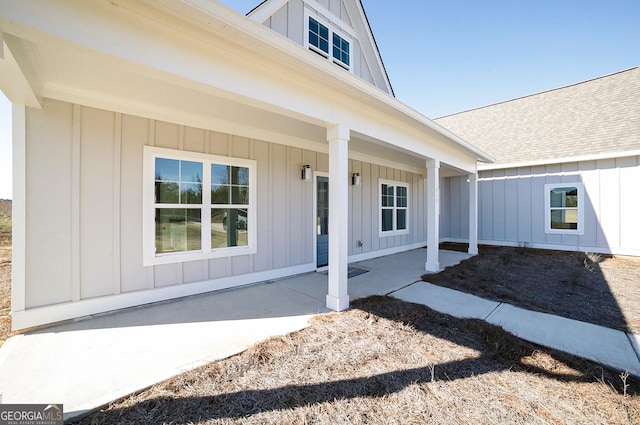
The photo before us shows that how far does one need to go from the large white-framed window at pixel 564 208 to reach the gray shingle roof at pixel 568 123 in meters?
1.05

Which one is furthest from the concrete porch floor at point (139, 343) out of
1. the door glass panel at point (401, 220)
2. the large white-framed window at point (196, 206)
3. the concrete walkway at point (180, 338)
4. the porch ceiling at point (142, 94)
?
the door glass panel at point (401, 220)

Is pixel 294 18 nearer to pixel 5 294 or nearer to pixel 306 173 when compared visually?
pixel 306 173

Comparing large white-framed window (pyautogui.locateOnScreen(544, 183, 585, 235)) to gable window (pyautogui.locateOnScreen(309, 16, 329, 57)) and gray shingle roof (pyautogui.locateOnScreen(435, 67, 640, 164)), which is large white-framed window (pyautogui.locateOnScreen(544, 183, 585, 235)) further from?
gable window (pyautogui.locateOnScreen(309, 16, 329, 57))

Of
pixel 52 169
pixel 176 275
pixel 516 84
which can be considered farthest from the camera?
pixel 516 84

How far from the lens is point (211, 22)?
7.17 feet

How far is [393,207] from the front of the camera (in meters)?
8.25

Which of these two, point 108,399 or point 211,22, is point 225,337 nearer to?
point 108,399

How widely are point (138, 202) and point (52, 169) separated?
3.08ft

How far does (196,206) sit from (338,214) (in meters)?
2.36

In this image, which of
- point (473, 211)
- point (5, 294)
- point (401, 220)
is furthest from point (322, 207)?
point (5, 294)

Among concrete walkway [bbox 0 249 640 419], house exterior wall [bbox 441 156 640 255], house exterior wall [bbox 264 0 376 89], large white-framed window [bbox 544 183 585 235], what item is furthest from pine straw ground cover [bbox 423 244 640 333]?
house exterior wall [bbox 264 0 376 89]

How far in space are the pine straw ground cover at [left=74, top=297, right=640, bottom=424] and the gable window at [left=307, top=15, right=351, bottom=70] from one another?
6166 mm

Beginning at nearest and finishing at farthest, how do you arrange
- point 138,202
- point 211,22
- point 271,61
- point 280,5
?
point 211,22
point 271,61
point 138,202
point 280,5

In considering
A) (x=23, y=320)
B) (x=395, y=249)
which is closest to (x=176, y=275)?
(x=23, y=320)
